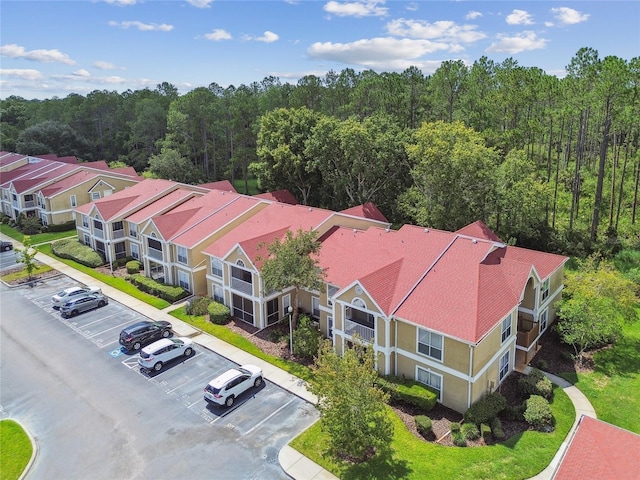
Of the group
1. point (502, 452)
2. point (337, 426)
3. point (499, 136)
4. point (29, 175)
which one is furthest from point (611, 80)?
point (29, 175)

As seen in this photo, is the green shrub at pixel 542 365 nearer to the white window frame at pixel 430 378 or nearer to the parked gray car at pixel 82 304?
the white window frame at pixel 430 378

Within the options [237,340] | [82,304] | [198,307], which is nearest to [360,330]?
[237,340]

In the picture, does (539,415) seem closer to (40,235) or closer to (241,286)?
(241,286)

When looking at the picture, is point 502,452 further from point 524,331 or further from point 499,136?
point 499,136

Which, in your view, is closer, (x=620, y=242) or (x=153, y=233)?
(x=153, y=233)

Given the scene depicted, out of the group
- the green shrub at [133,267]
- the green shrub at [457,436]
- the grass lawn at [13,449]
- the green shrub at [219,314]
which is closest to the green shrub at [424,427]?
the green shrub at [457,436]
